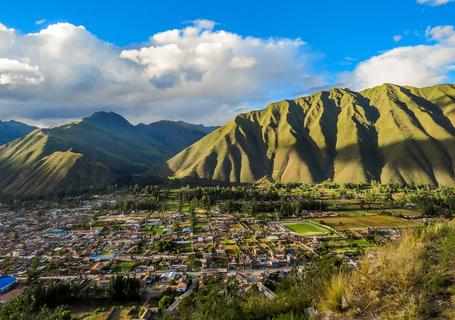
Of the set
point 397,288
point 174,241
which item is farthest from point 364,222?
point 397,288

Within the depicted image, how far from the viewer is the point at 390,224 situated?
250 ft

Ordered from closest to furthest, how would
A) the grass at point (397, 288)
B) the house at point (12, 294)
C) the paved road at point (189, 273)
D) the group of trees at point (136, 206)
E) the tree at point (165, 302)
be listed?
1. the grass at point (397, 288)
2. the tree at point (165, 302)
3. the house at point (12, 294)
4. the paved road at point (189, 273)
5. the group of trees at point (136, 206)

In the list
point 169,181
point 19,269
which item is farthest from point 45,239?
point 169,181

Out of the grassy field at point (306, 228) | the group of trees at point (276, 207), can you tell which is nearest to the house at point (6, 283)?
the grassy field at point (306, 228)

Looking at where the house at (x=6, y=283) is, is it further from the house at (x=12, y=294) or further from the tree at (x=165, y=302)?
the tree at (x=165, y=302)

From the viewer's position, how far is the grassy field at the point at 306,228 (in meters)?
71.5

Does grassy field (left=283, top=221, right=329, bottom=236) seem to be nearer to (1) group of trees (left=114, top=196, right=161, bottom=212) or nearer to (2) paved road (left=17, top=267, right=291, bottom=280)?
(2) paved road (left=17, top=267, right=291, bottom=280)

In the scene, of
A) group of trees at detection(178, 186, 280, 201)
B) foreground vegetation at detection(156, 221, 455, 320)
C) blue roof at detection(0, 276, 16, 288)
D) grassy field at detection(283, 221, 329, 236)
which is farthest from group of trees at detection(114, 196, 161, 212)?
foreground vegetation at detection(156, 221, 455, 320)

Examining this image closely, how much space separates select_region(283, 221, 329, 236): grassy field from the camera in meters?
71.5

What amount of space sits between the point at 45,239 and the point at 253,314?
245 feet

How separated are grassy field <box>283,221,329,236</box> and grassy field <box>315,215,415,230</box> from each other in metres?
3.62

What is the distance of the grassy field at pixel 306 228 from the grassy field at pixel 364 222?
3622mm

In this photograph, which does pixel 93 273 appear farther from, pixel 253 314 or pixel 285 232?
pixel 253 314

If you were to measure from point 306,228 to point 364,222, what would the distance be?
617 inches
